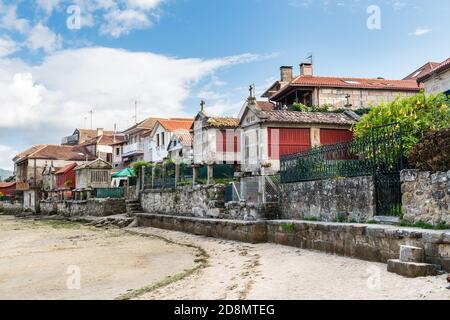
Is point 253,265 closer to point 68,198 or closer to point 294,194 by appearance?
point 294,194

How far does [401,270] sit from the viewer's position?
7984 millimetres

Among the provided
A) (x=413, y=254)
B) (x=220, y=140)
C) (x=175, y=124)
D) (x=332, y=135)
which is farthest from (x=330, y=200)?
(x=175, y=124)

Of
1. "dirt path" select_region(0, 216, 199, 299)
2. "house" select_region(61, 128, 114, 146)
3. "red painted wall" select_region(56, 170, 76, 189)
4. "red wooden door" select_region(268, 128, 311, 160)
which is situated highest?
"house" select_region(61, 128, 114, 146)

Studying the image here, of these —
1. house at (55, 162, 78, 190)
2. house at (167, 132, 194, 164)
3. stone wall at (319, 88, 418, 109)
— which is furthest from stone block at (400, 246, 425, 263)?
house at (55, 162, 78, 190)

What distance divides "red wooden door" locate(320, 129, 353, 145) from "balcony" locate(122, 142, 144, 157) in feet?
101

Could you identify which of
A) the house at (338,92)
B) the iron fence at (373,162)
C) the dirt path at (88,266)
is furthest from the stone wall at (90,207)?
the iron fence at (373,162)

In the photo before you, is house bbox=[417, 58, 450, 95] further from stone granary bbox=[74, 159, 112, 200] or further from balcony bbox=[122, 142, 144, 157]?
balcony bbox=[122, 142, 144, 157]

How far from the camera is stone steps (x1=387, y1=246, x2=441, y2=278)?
7.69 metres

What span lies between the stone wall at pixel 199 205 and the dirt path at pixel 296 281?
414cm

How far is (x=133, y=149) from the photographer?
53.6 meters

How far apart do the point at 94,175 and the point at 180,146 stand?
8369mm

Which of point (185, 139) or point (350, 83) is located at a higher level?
point (350, 83)

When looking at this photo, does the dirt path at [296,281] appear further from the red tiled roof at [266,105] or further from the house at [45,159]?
the house at [45,159]

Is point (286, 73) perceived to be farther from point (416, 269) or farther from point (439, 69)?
point (416, 269)
